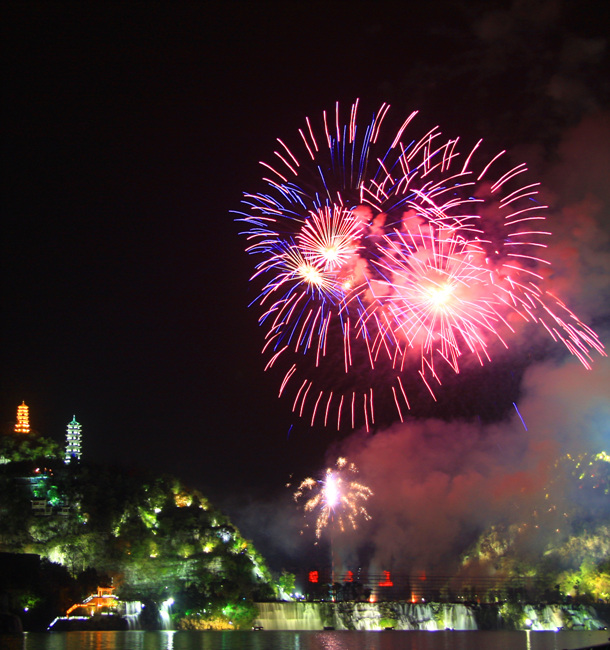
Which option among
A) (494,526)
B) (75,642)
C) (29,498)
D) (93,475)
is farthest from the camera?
(494,526)

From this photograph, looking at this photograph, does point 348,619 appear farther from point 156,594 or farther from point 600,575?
point 600,575

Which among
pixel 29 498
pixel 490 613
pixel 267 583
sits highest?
pixel 29 498

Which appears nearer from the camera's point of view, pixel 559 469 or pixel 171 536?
pixel 171 536

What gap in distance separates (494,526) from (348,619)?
36.8 metres

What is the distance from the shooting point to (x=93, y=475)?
82.0 metres

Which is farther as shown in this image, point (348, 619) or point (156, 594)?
point (348, 619)

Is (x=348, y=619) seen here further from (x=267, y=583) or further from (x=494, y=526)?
(x=494, y=526)

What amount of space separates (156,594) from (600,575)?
51.1m

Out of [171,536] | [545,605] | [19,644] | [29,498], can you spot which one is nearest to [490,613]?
[545,605]

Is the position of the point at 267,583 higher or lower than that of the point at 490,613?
higher

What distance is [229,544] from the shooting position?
8531 centimetres

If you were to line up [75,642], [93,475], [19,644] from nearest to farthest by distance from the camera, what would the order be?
1. [19,644]
2. [75,642]
3. [93,475]

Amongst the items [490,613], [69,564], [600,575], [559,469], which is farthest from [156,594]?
[559,469]

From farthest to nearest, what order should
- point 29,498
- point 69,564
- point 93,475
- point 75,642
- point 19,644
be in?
1. point 93,475
2. point 29,498
3. point 69,564
4. point 75,642
5. point 19,644
